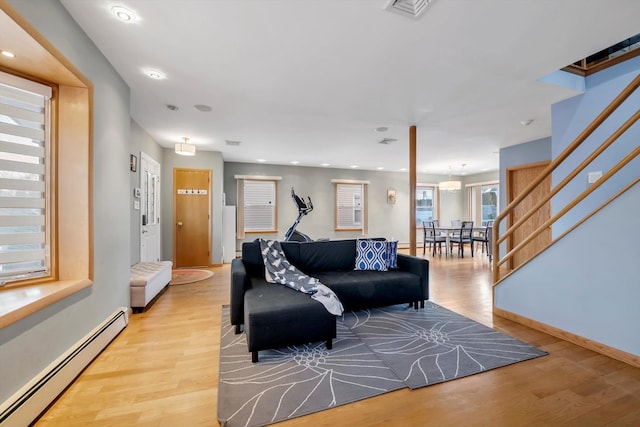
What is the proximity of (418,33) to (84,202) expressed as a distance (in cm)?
289

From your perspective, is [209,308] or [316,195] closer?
[209,308]

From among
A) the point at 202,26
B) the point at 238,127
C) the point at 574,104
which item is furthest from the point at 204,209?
the point at 574,104

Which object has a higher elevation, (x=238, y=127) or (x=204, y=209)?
(x=238, y=127)

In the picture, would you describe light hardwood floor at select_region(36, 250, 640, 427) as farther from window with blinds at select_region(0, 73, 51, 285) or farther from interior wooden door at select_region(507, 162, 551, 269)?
interior wooden door at select_region(507, 162, 551, 269)

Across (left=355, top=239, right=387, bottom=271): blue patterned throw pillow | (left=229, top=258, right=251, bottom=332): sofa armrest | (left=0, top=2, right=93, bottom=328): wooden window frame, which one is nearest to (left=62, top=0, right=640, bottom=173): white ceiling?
(left=0, top=2, right=93, bottom=328): wooden window frame

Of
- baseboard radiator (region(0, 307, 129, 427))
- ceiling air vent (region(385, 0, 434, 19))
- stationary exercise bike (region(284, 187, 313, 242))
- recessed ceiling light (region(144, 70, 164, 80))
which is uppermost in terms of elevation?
recessed ceiling light (region(144, 70, 164, 80))

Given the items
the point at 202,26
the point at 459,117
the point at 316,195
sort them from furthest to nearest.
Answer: the point at 316,195 → the point at 459,117 → the point at 202,26

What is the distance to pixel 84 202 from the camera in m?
2.09

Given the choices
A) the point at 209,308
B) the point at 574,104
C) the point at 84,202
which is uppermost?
the point at 574,104

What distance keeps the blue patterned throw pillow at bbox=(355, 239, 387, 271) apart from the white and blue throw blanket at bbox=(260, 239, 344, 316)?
0.84 meters

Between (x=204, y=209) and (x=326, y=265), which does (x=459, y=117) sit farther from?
(x=204, y=209)

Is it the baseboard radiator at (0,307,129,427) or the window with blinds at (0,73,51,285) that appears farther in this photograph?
the window with blinds at (0,73,51,285)

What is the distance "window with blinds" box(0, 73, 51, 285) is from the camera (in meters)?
1.68

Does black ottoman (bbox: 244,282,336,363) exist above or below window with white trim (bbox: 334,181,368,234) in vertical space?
below
